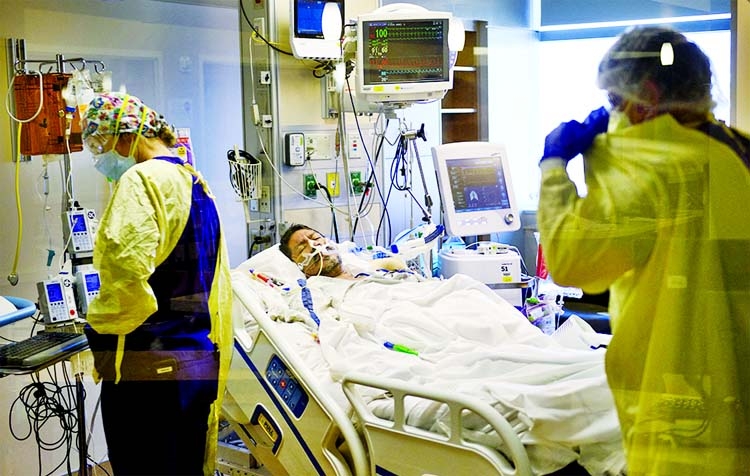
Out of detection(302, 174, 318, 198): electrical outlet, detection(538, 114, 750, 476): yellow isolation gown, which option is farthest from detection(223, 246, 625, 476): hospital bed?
detection(302, 174, 318, 198): electrical outlet

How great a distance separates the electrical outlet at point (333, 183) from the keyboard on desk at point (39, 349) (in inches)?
44.4

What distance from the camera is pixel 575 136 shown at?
141 cm

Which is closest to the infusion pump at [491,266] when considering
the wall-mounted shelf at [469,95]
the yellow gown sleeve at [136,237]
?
the wall-mounted shelf at [469,95]

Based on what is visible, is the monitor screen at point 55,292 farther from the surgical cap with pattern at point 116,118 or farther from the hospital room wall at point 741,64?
the hospital room wall at point 741,64

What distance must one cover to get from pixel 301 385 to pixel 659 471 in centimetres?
80

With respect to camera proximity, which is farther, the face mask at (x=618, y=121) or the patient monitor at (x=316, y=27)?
the patient monitor at (x=316, y=27)

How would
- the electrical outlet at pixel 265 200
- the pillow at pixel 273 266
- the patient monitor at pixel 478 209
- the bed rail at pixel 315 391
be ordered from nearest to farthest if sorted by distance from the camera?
1. the bed rail at pixel 315 391
2. the patient monitor at pixel 478 209
3. the pillow at pixel 273 266
4. the electrical outlet at pixel 265 200

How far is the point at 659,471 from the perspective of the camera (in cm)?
142

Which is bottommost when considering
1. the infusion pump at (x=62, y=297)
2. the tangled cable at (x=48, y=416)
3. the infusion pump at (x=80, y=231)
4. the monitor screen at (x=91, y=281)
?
the tangled cable at (x=48, y=416)

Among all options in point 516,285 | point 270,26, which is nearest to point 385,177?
point 270,26

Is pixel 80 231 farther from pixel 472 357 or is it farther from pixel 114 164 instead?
pixel 472 357

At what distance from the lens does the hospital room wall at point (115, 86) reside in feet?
7.95

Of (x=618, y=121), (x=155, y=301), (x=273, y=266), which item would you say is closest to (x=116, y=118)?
(x=155, y=301)

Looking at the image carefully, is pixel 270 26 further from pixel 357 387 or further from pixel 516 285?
pixel 357 387
